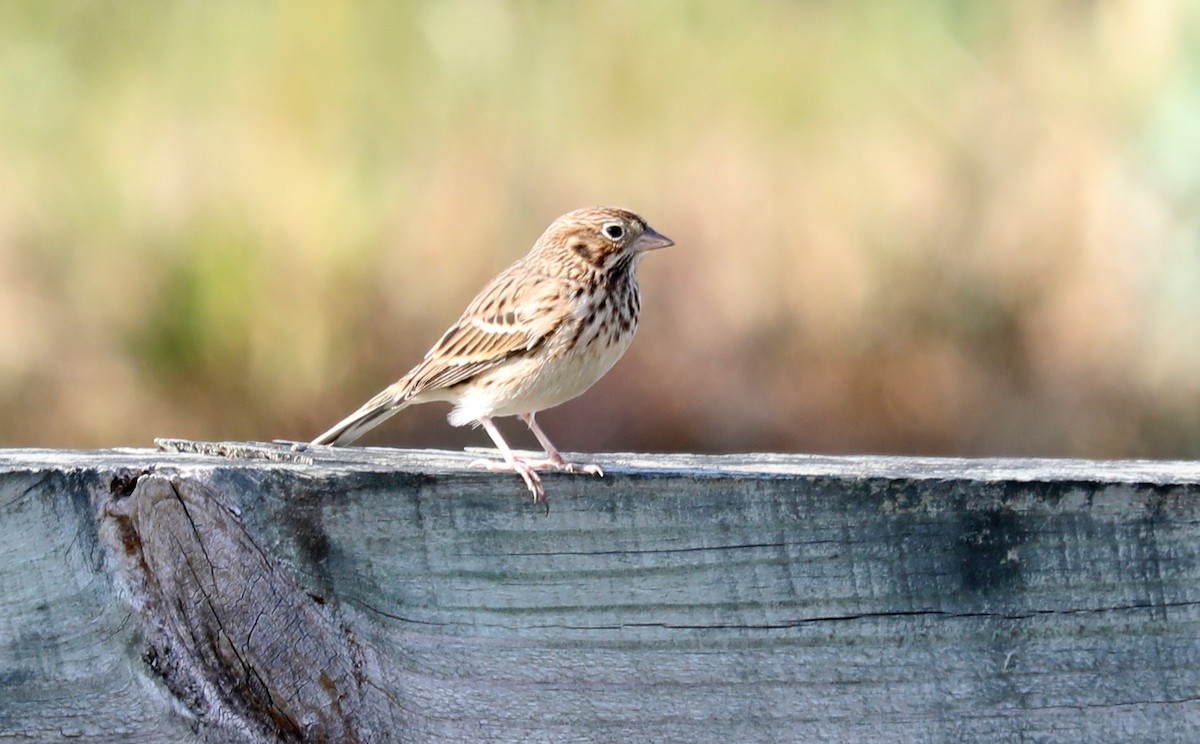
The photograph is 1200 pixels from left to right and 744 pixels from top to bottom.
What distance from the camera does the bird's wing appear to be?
168 inches

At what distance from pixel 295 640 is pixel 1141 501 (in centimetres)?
118

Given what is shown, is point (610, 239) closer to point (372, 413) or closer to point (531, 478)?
point (372, 413)

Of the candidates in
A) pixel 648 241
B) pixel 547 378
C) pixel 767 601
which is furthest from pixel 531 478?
pixel 648 241

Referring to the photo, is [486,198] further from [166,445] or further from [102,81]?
[166,445]

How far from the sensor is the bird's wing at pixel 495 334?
4.26m

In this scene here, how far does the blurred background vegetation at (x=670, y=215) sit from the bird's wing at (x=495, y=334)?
1.10 meters

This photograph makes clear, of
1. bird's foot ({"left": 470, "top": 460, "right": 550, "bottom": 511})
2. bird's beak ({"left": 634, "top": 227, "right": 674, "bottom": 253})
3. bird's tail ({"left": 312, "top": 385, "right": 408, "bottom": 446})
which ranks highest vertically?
bird's foot ({"left": 470, "top": 460, "right": 550, "bottom": 511})

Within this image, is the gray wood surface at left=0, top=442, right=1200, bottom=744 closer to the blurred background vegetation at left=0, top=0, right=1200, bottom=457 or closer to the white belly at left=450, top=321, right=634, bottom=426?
the white belly at left=450, top=321, right=634, bottom=426

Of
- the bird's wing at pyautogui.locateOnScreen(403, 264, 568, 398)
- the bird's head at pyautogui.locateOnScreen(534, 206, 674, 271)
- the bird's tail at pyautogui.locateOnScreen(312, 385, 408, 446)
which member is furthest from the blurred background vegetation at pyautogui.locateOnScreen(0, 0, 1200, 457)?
the bird's tail at pyautogui.locateOnScreen(312, 385, 408, 446)

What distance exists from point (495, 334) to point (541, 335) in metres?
0.19

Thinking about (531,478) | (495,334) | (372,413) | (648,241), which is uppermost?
(531,478)

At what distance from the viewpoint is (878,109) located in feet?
19.3

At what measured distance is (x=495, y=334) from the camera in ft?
14.3

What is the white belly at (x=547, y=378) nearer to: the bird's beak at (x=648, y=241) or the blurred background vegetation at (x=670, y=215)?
the bird's beak at (x=648, y=241)
